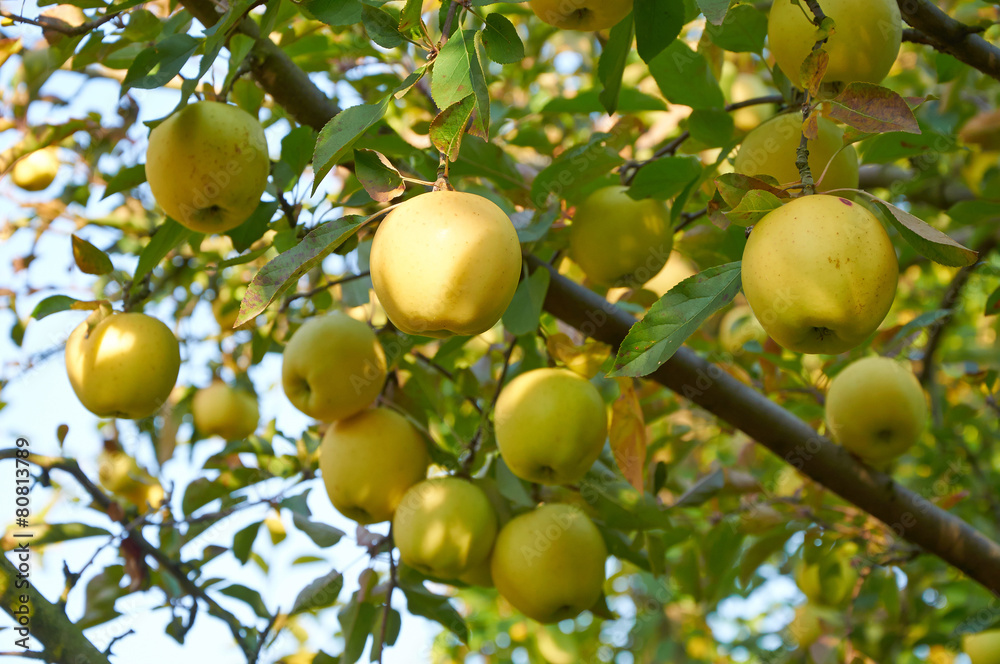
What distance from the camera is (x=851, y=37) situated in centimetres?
128

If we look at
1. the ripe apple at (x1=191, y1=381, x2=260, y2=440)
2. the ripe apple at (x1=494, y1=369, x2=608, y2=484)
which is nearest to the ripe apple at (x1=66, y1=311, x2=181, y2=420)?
the ripe apple at (x1=494, y1=369, x2=608, y2=484)

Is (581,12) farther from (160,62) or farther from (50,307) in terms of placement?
(50,307)

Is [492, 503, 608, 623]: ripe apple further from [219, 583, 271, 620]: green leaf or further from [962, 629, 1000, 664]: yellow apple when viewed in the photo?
[962, 629, 1000, 664]: yellow apple

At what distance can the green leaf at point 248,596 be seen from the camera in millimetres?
2492

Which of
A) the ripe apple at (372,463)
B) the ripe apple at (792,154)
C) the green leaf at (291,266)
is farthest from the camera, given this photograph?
the ripe apple at (372,463)

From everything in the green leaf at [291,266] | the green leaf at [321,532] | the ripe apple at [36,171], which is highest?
the green leaf at [291,266]

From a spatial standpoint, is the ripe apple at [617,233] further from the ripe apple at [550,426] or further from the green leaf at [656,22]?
the green leaf at [656,22]

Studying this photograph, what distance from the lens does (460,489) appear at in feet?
5.99

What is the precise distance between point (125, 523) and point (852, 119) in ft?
7.25

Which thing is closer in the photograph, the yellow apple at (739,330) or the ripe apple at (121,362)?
the ripe apple at (121,362)

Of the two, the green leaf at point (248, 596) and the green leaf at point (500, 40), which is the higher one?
the green leaf at point (500, 40)


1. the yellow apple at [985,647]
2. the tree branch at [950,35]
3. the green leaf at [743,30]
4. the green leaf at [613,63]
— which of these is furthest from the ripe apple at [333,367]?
the yellow apple at [985,647]

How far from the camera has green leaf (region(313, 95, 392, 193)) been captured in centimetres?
102

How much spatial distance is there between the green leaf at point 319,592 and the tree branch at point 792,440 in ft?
3.09
